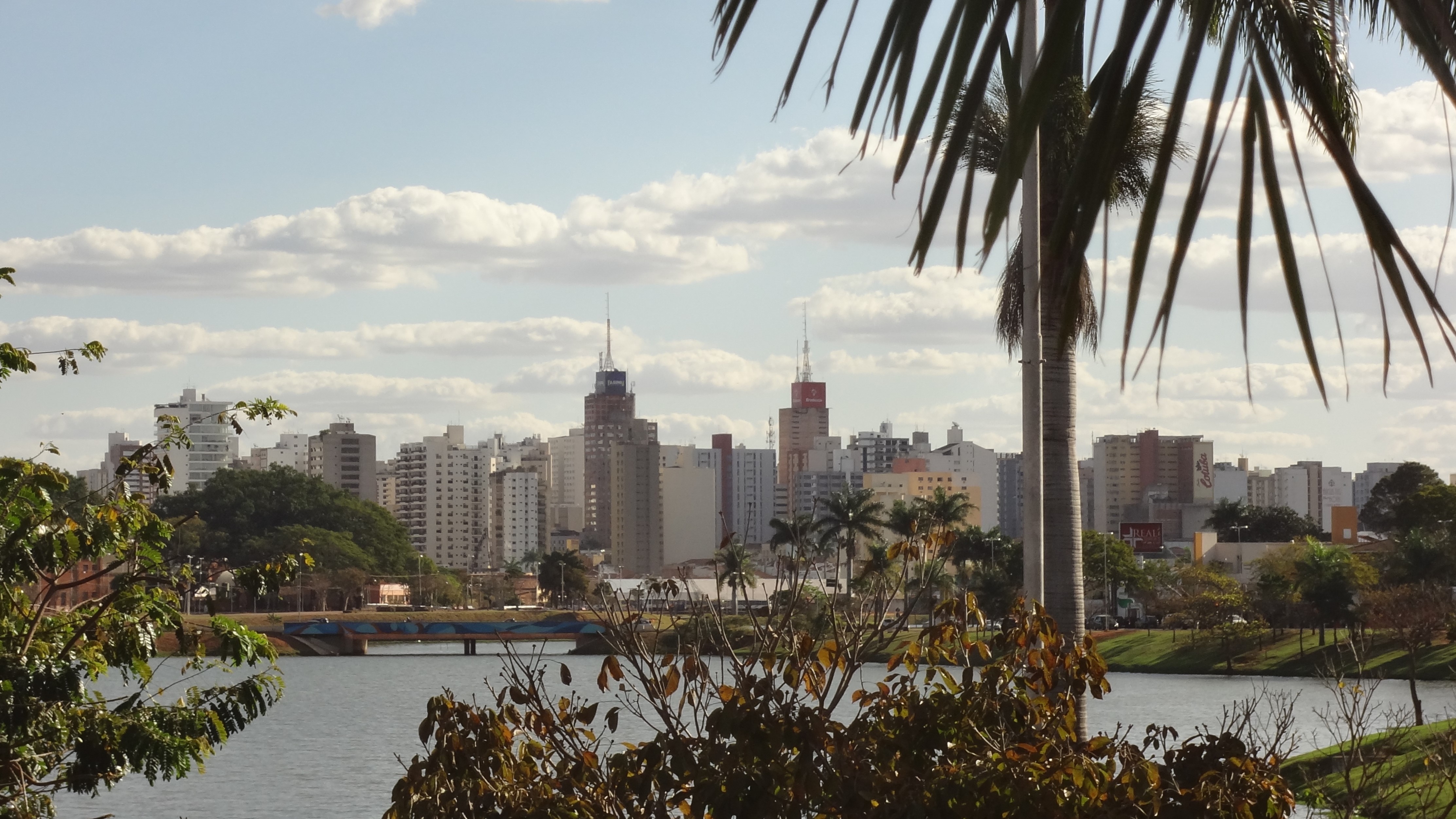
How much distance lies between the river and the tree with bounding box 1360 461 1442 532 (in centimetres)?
3935

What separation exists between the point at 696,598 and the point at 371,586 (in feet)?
382

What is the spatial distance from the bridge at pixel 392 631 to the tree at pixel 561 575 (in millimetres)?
11162

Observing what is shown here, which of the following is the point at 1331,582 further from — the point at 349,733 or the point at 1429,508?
the point at 349,733

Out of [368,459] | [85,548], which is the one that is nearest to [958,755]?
[85,548]

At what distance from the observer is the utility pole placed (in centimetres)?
1082

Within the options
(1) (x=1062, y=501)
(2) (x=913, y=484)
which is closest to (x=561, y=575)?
(2) (x=913, y=484)


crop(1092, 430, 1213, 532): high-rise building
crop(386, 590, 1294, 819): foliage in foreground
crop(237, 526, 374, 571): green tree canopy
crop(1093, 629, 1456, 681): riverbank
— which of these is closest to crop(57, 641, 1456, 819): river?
crop(1093, 629, 1456, 681): riverbank

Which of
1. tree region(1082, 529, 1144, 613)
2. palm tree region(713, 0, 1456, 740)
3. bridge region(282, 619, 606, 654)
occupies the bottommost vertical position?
bridge region(282, 619, 606, 654)

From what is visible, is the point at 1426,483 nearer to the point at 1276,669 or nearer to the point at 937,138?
the point at 1276,669

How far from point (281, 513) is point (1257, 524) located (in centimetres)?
7681

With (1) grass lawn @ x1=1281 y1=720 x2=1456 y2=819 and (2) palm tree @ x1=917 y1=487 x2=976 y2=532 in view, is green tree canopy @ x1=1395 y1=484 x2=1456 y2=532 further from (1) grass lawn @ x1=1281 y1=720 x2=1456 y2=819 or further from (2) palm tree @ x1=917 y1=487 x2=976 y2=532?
(1) grass lawn @ x1=1281 y1=720 x2=1456 y2=819

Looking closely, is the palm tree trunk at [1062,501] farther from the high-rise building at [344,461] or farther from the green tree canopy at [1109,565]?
the high-rise building at [344,461]

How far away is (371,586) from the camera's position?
12069 centimetres

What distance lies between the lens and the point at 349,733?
46.6 meters
